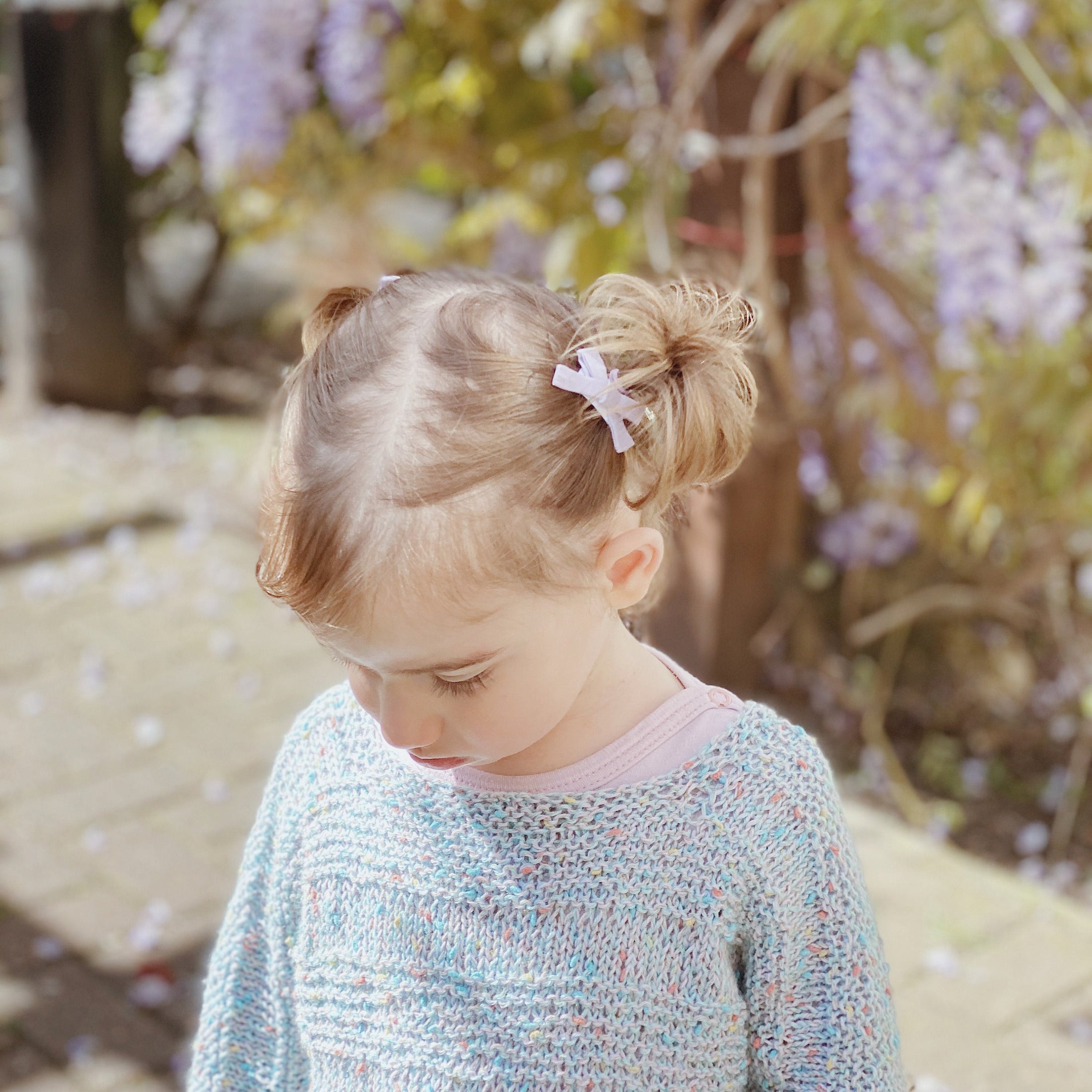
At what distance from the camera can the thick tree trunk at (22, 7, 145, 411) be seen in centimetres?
527

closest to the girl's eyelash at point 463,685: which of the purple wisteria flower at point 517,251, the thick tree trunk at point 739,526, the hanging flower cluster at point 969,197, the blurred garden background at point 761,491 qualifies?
the blurred garden background at point 761,491

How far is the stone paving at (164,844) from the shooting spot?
2.35 meters

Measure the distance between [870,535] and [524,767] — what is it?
2400mm

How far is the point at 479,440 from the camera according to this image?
1.03 metres

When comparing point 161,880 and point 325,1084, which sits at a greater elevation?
point 325,1084

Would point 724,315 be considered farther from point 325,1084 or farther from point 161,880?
point 161,880

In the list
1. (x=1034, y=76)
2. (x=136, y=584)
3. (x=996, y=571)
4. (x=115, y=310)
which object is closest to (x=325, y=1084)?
(x=1034, y=76)

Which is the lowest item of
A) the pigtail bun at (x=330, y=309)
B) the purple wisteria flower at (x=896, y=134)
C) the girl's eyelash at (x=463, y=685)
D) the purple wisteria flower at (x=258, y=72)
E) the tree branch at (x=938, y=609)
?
the tree branch at (x=938, y=609)

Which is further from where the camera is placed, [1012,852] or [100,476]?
[100,476]

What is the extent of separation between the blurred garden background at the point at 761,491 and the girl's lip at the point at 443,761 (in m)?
1.37

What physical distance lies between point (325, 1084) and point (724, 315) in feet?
2.37

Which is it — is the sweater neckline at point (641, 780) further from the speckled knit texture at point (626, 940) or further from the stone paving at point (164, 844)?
the stone paving at point (164, 844)

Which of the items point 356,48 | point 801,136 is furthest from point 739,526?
point 356,48

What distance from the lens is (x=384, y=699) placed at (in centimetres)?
110
